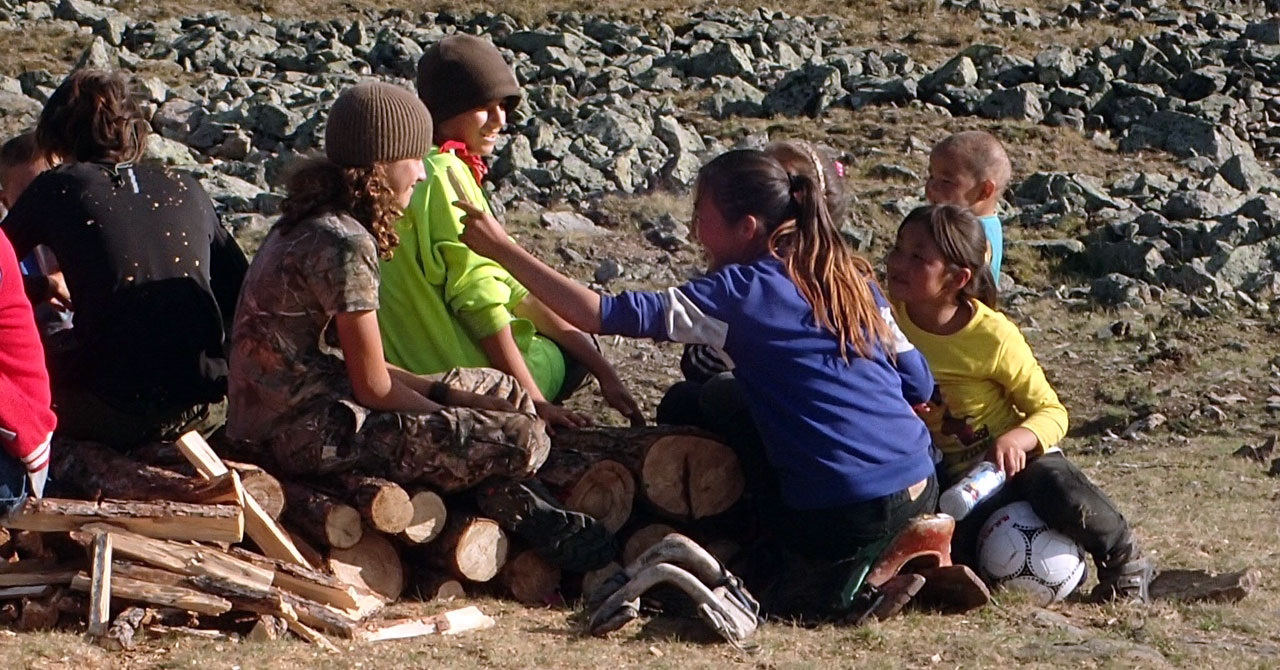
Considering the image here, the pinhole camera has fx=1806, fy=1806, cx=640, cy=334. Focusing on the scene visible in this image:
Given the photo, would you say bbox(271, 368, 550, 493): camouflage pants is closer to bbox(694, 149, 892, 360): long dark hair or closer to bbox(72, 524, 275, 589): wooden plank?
bbox(72, 524, 275, 589): wooden plank

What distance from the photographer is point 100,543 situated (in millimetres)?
4641

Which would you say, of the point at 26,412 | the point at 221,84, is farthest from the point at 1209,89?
the point at 26,412

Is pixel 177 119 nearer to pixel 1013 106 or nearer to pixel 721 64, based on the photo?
pixel 721 64

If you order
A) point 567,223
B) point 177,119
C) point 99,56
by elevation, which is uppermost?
point 567,223

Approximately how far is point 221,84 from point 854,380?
13070mm

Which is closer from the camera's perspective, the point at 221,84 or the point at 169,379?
the point at 169,379

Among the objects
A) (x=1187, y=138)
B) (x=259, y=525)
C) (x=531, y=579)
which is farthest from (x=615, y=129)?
(x=259, y=525)

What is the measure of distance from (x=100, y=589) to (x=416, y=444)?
3.17 ft

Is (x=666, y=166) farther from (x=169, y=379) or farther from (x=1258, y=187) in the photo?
(x=169, y=379)

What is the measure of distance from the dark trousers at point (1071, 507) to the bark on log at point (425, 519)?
1613 millimetres

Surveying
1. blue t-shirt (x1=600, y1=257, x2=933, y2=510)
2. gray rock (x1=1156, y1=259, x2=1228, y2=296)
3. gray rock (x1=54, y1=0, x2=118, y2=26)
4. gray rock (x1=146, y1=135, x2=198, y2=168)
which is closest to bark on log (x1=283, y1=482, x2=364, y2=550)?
blue t-shirt (x1=600, y1=257, x2=933, y2=510)

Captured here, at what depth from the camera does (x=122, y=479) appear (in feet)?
16.8

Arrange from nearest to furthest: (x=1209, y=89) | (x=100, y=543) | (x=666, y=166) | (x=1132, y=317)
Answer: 1. (x=100, y=543)
2. (x=1132, y=317)
3. (x=666, y=166)
4. (x=1209, y=89)

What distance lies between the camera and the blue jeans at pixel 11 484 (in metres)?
4.69
